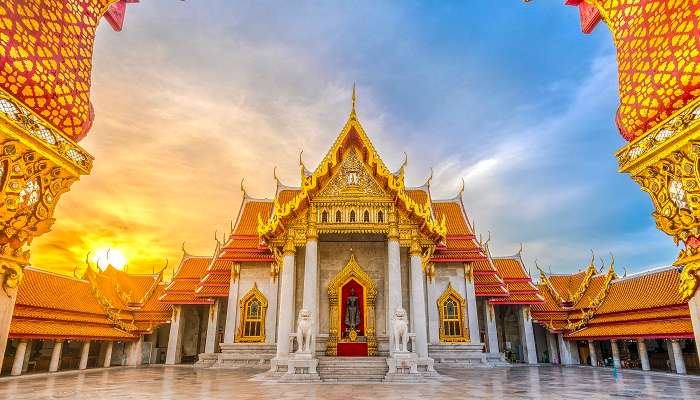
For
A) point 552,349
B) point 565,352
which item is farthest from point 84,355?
point 565,352

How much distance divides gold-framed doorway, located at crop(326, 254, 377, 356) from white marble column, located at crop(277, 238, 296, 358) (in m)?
2.22

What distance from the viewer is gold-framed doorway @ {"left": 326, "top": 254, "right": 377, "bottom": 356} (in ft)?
48.5

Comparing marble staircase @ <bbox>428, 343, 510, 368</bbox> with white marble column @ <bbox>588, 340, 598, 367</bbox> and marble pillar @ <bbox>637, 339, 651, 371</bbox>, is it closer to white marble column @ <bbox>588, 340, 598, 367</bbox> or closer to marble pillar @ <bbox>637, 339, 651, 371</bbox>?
marble pillar @ <bbox>637, 339, 651, 371</bbox>

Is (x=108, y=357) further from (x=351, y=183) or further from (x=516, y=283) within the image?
(x=516, y=283)

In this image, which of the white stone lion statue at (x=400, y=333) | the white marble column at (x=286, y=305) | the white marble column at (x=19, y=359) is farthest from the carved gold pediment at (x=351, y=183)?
the white marble column at (x=19, y=359)

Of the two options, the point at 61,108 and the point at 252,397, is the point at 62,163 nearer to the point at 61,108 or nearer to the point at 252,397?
the point at 61,108

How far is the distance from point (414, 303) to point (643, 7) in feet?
34.0

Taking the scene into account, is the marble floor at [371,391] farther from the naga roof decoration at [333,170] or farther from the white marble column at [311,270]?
the naga roof decoration at [333,170]

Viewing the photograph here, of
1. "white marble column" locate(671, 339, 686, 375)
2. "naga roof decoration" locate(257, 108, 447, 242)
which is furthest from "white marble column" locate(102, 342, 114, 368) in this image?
"white marble column" locate(671, 339, 686, 375)

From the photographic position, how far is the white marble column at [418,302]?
12.8 metres

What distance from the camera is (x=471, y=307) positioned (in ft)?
57.4

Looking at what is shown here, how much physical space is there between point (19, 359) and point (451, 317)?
17.5 m

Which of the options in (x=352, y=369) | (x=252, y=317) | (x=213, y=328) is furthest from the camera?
(x=213, y=328)

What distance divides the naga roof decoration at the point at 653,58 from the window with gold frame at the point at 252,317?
1539cm
